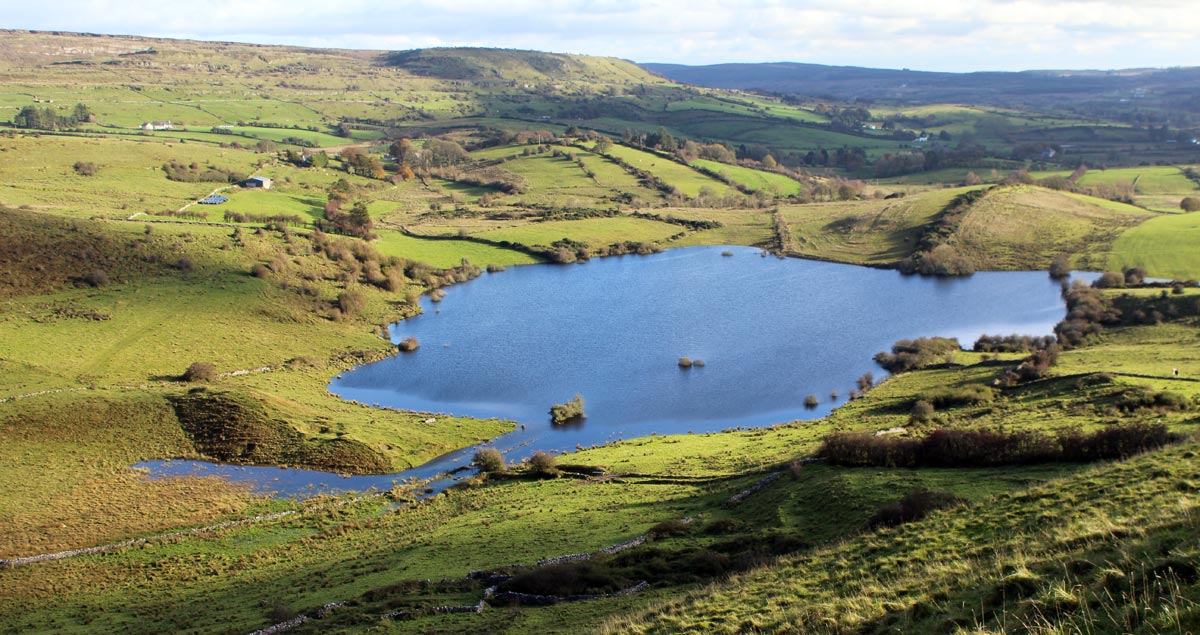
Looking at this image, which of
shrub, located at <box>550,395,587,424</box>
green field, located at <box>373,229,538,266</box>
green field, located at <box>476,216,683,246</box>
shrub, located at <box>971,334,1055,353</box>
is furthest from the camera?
green field, located at <box>476,216,683,246</box>

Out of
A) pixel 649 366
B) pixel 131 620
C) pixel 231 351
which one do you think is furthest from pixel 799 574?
pixel 231 351

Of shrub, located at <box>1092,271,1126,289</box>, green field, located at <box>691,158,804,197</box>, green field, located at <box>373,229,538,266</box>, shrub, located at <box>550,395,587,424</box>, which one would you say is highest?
green field, located at <box>691,158,804,197</box>

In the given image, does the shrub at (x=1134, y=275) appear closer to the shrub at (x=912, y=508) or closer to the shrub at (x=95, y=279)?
the shrub at (x=912, y=508)

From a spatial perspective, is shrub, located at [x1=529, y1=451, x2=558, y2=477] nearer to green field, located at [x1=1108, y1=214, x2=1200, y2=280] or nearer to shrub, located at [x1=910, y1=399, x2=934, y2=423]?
shrub, located at [x1=910, y1=399, x2=934, y2=423]

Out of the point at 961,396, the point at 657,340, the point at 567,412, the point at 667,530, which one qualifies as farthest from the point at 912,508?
the point at 657,340

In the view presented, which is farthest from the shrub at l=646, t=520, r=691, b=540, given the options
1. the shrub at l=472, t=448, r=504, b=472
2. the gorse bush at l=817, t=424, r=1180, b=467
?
the shrub at l=472, t=448, r=504, b=472

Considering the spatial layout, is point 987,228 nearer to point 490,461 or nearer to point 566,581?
point 490,461
